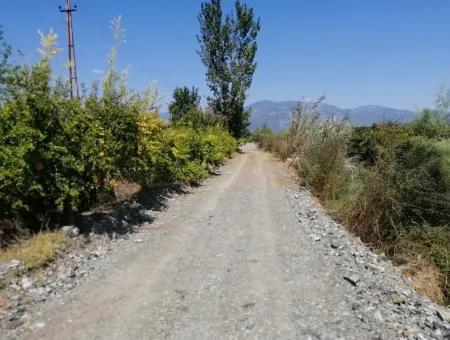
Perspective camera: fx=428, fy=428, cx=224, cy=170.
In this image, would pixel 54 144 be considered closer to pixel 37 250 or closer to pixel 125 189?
pixel 37 250

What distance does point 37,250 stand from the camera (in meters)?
6.04

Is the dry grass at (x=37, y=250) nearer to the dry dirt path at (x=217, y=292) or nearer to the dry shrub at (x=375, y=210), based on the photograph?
the dry dirt path at (x=217, y=292)

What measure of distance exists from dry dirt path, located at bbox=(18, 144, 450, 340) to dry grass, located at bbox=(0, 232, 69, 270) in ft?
2.51

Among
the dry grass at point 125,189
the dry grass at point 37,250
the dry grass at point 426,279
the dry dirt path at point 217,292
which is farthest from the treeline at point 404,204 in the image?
the dry grass at point 37,250

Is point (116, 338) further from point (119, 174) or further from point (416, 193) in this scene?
point (416, 193)

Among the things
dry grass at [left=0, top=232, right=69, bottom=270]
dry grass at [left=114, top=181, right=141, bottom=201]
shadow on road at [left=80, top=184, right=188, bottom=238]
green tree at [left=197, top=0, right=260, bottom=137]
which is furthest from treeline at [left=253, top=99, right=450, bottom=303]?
green tree at [left=197, top=0, right=260, bottom=137]

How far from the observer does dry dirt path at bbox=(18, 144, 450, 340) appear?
452 centimetres

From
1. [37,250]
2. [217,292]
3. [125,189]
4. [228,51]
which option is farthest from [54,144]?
[228,51]

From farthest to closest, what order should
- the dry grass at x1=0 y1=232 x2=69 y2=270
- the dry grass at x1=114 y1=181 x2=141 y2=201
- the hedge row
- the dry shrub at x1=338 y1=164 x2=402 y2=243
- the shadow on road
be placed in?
the dry grass at x1=114 y1=181 x2=141 y2=201 → the dry shrub at x1=338 y1=164 x2=402 y2=243 → the shadow on road → the hedge row → the dry grass at x1=0 y1=232 x2=69 y2=270

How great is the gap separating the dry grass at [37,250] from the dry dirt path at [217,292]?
0.76 metres

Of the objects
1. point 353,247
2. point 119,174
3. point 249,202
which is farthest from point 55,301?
point 249,202

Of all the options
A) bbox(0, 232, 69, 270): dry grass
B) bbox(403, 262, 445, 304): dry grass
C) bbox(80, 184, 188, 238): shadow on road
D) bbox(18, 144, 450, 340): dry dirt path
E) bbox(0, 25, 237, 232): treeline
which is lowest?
bbox(403, 262, 445, 304): dry grass

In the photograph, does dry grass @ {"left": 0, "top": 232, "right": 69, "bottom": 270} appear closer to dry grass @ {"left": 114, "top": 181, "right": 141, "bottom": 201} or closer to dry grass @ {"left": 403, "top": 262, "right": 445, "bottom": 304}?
dry grass @ {"left": 114, "top": 181, "right": 141, "bottom": 201}

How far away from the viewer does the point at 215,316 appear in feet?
15.7
